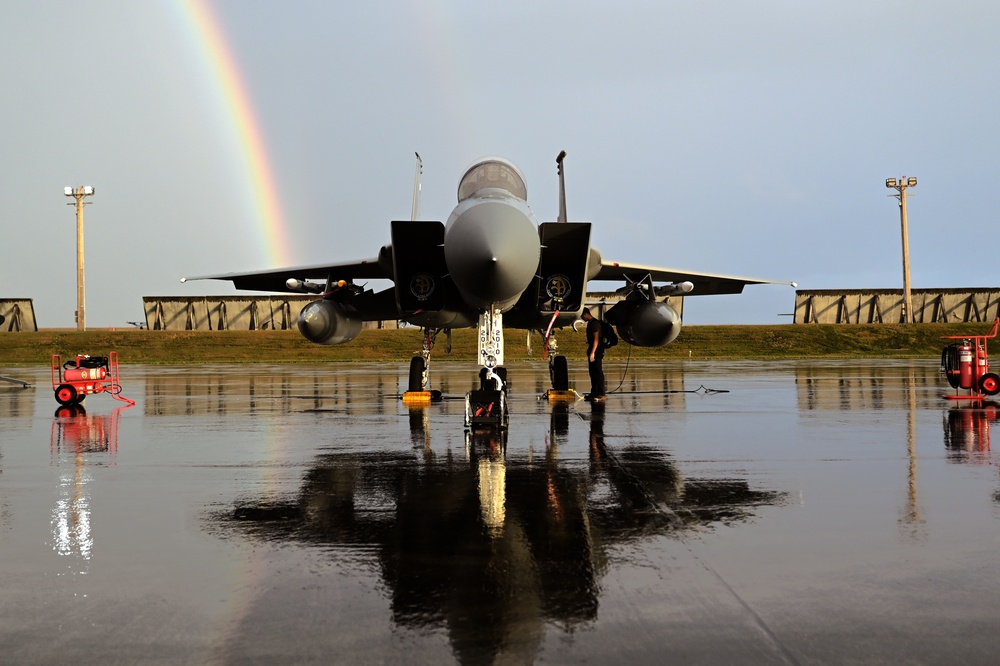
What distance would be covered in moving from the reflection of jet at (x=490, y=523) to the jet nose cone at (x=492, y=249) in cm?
189

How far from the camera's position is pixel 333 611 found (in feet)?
11.6

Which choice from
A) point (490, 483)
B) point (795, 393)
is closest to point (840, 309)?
point (795, 393)

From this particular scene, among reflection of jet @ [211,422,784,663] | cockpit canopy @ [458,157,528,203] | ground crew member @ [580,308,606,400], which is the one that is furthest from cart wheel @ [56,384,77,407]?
ground crew member @ [580,308,606,400]

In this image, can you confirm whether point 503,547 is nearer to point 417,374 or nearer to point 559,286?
point 559,286

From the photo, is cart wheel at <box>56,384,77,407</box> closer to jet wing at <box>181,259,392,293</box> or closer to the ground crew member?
jet wing at <box>181,259,392,293</box>

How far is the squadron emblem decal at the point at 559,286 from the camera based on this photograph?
11578 mm

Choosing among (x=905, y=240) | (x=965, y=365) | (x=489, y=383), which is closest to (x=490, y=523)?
(x=489, y=383)

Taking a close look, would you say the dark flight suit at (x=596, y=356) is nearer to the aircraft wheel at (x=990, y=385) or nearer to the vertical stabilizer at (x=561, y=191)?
the vertical stabilizer at (x=561, y=191)

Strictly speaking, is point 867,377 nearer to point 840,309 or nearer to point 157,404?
point 157,404

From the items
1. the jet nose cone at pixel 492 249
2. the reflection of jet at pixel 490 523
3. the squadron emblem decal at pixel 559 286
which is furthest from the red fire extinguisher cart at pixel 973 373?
the jet nose cone at pixel 492 249

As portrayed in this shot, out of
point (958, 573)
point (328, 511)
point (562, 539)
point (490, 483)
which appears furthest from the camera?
point (490, 483)

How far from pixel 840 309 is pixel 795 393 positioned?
1647 inches

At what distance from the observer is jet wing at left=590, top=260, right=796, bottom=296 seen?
15562mm

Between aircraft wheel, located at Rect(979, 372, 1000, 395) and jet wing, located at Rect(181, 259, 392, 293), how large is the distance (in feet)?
35.5
